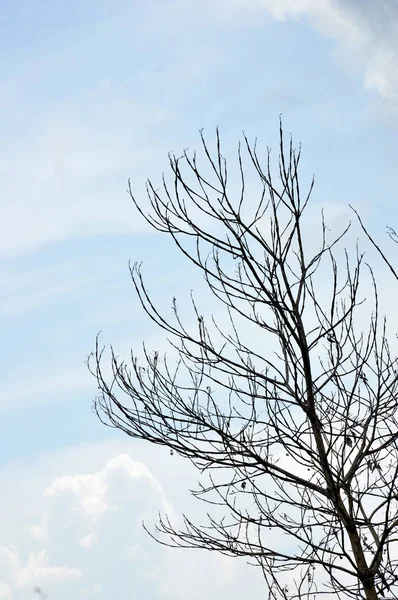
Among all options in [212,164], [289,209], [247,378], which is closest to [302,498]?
[247,378]

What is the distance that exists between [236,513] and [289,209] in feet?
8.10

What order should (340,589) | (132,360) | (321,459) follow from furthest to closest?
(132,360)
(340,589)
(321,459)

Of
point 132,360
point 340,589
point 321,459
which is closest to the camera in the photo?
point 321,459

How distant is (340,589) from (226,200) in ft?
10.4

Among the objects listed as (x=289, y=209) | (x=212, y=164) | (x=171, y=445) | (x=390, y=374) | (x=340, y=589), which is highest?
(x=212, y=164)

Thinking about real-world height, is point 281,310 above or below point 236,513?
above

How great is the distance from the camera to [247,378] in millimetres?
5715

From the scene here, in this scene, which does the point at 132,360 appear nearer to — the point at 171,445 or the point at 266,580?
the point at 171,445

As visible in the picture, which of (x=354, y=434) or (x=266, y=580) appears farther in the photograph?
(x=266, y=580)

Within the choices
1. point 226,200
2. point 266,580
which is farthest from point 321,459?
point 226,200

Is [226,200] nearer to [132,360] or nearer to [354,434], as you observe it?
[132,360]

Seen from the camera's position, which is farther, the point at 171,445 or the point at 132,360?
the point at 132,360

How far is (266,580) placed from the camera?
615cm

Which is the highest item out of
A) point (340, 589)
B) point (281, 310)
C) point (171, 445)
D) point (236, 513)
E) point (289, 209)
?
point (289, 209)
